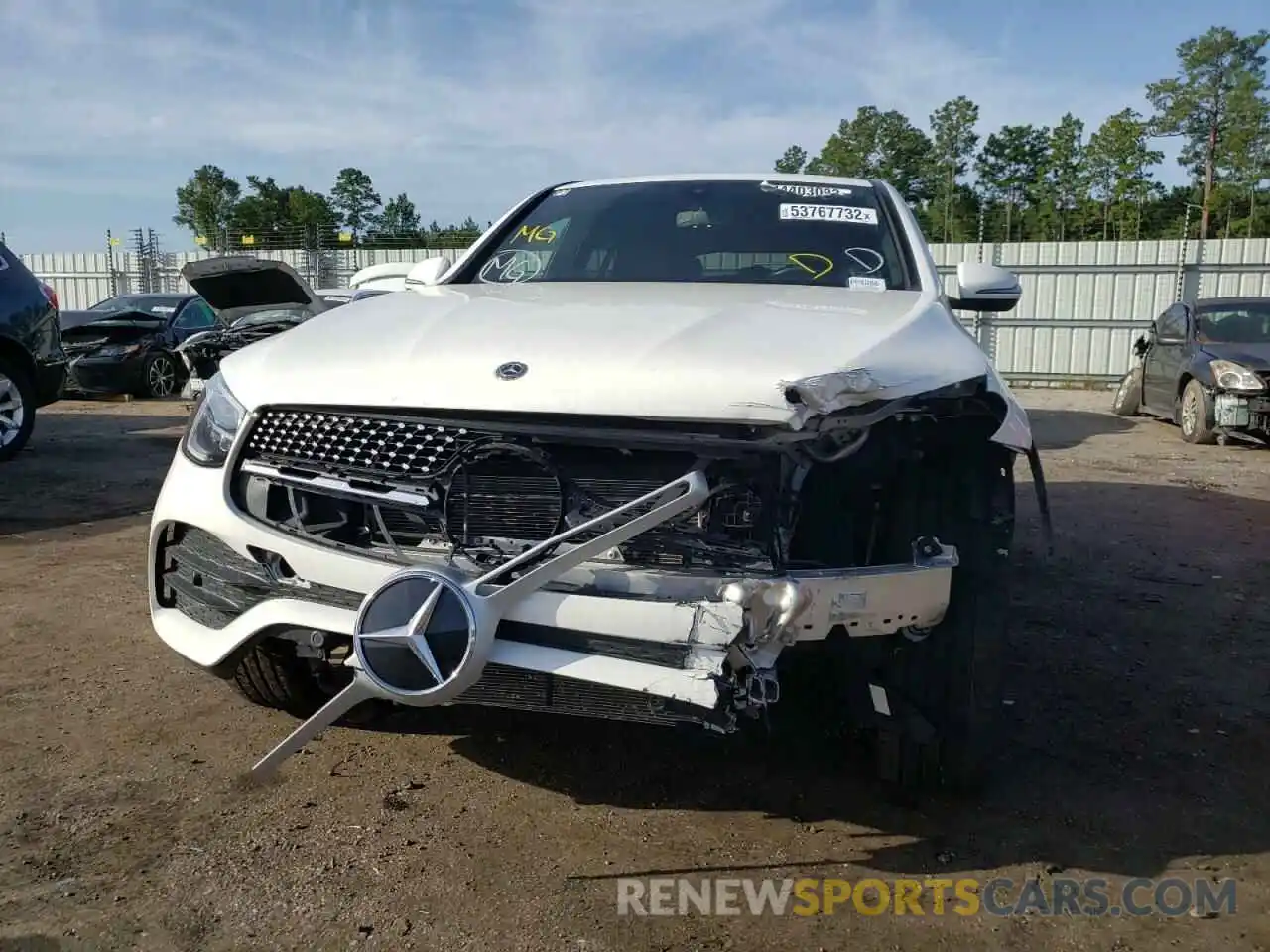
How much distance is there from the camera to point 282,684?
3.10 meters

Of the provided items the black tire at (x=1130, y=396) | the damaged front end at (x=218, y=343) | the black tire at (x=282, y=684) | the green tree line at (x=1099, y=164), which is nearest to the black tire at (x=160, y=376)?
the damaged front end at (x=218, y=343)

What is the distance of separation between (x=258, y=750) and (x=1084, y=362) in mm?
18212

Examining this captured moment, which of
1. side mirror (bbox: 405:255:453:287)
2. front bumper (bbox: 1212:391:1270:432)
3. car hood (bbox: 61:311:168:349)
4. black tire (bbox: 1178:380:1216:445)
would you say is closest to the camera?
side mirror (bbox: 405:255:453:287)

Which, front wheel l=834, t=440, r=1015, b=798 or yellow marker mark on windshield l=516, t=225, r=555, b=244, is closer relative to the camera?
front wheel l=834, t=440, r=1015, b=798

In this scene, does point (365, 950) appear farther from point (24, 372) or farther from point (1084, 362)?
point (1084, 362)

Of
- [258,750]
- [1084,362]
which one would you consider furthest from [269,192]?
[258,750]

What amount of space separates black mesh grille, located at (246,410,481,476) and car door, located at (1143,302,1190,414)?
1029 cm

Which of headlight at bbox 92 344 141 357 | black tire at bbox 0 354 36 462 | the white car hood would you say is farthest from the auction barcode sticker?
headlight at bbox 92 344 141 357

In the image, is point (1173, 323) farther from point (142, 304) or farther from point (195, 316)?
point (142, 304)

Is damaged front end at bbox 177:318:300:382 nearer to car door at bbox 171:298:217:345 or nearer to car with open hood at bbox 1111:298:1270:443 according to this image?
car door at bbox 171:298:217:345

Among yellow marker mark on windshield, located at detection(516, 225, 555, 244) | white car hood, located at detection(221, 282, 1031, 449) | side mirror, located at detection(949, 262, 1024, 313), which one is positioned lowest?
white car hood, located at detection(221, 282, 1031, 449)

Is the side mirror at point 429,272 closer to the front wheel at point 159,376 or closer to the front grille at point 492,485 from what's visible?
the front grille at point 492,485

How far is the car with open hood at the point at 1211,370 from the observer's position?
9883mm

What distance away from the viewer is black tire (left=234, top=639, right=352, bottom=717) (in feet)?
9.95
